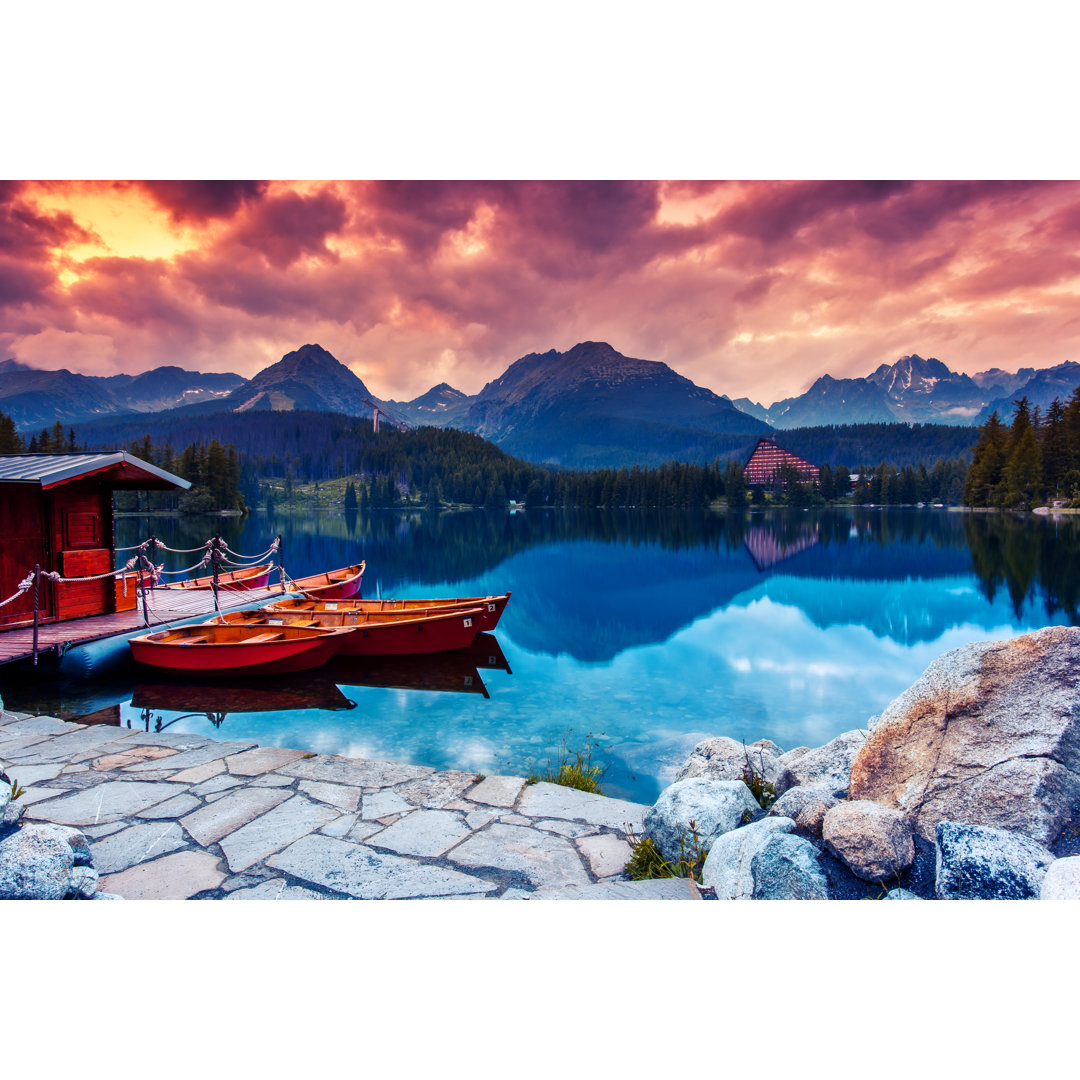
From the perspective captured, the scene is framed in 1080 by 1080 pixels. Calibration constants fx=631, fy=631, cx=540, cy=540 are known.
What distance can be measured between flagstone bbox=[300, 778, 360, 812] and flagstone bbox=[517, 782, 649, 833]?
3.39 feet

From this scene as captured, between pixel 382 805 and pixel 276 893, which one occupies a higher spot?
pixel 276 893

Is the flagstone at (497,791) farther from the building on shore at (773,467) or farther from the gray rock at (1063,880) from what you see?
the building on shore at (773,467)

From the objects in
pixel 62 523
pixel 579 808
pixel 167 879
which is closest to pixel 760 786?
pixel 579 808

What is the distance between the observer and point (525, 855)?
3.21 metres

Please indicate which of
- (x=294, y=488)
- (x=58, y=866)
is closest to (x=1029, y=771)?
(x=58, y=866)

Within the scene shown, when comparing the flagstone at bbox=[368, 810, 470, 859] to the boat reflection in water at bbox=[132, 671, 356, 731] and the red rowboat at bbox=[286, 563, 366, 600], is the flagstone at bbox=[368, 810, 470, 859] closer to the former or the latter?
the boat reflection in water at bbox=[132, 671, 356, 731]

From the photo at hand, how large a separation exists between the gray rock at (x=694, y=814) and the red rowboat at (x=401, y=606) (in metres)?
8.86

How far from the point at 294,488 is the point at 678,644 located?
413 ft

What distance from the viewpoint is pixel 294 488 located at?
12825cm

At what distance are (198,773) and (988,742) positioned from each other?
4.79 metres

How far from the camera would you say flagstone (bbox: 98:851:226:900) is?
2.81 metres

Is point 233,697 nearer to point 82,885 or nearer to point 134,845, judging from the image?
point 134,845

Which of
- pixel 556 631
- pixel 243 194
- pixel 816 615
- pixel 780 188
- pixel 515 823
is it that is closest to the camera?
pixel 515 823
